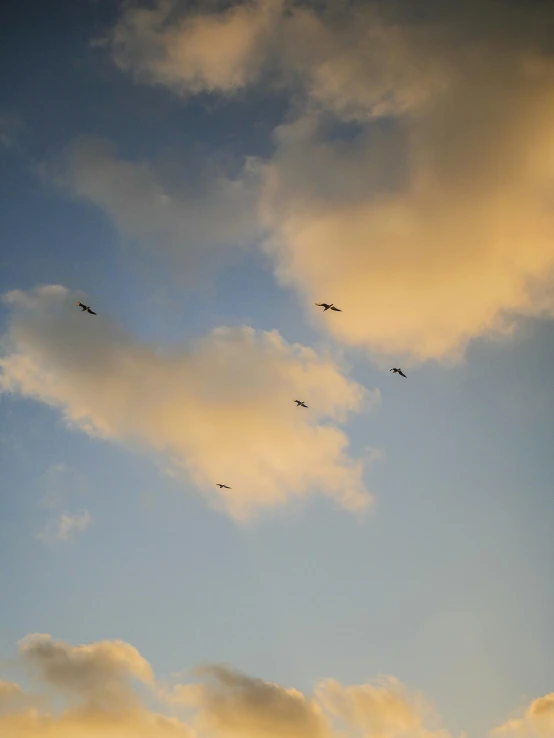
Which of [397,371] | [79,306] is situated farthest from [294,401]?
[79,306]

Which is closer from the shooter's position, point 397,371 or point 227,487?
point 397,371

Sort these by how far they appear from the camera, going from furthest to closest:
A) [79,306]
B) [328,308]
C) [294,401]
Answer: [294,401] < [328,308] < [79,306]

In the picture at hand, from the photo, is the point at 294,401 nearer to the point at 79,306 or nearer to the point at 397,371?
the point at 397,371

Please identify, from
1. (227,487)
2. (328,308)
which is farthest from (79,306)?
(227,487)

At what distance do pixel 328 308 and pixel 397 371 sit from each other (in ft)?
70.9

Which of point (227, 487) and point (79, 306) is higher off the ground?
point (79, 306)

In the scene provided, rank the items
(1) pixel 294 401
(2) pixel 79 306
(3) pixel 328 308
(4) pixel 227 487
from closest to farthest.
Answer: (2) pixel 79 306, (3) pixel 328 308, (1) pixel 294 401, (4) pixel 227 487

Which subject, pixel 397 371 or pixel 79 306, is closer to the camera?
pixel 79 306

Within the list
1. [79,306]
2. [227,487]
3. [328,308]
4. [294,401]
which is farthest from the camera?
[227,487]

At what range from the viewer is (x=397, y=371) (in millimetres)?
105250

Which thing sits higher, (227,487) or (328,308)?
(328,308)

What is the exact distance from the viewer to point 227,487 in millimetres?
127875

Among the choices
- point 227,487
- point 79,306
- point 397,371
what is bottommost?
point 227,487

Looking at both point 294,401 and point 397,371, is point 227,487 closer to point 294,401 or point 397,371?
point 294,401
